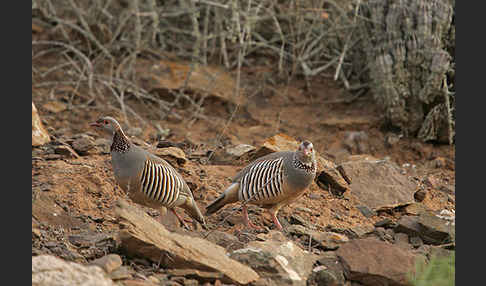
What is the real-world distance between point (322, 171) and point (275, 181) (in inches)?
55.5

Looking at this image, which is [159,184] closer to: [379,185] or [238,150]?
[238,150]

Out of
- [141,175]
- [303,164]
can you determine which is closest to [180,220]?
[141,175]

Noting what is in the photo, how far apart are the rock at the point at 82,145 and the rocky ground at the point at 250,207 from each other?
0.02m

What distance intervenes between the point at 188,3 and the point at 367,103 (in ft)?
11.7

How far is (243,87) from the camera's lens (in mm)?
10383

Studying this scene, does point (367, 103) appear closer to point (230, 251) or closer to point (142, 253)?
point (230, 251)

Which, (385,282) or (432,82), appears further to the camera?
(432,82)

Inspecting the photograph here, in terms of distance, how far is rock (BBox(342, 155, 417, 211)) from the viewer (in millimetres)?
6457

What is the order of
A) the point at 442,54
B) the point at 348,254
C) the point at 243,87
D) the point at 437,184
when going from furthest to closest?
the point at 243,87 → the point at 442,54 → the point at 437,184 → the point at 348,254

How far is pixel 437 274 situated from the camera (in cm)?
379

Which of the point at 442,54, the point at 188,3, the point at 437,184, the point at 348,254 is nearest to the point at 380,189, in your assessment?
the point at 437,184

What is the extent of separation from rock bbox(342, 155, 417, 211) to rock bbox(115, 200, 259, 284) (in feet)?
9.16

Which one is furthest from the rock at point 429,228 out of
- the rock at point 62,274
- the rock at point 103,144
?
the rock at point 103,144

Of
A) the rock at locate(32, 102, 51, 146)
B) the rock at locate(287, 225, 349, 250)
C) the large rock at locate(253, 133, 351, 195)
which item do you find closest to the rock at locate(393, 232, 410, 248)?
the rock at locate(287, 225, 349, 250)
